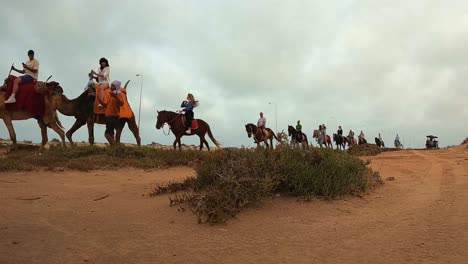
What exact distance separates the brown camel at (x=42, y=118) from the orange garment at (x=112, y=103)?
180cm

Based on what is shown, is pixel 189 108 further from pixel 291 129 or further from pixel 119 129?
pixel 291 129

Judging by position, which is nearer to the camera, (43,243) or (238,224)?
(43,243)

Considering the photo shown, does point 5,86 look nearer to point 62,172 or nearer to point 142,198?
point 62,172

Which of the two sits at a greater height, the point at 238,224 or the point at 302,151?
the point at 302,151

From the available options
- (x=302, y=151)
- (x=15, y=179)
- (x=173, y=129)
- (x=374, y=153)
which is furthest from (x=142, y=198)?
(x=374, y=153)

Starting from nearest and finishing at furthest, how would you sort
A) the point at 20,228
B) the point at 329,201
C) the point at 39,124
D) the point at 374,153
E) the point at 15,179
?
the point at 20,228 < the point at 329,201 < the point at 15,179 < the point at 39,124 < the point at 374,153

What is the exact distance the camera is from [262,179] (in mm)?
6105

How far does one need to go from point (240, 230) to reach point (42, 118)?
35.2 ft

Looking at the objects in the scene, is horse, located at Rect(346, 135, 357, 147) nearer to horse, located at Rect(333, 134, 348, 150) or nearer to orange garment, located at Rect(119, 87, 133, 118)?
horse, located at Rect(333, 134, 348, 150)

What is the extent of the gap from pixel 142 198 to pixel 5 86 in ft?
27.8

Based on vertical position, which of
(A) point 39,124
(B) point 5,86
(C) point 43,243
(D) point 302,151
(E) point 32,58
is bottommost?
(C) point 43,243

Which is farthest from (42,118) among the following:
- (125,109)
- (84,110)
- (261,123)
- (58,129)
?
(261,123)

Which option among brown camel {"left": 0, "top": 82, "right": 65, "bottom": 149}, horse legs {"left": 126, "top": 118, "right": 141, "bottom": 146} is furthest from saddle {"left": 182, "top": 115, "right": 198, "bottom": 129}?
brown camel {"left": 0, "top": 82, "right": 65, "bottom": 149}

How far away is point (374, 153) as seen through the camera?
25.5m
